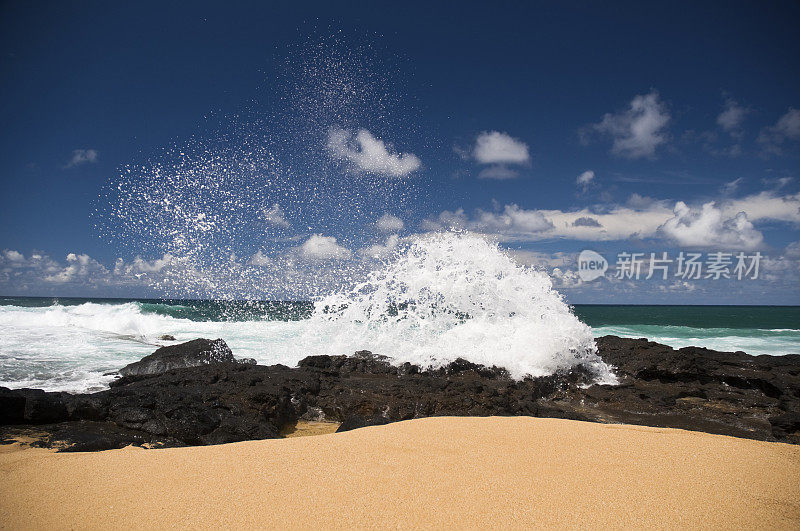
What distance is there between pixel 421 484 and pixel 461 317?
357 inches

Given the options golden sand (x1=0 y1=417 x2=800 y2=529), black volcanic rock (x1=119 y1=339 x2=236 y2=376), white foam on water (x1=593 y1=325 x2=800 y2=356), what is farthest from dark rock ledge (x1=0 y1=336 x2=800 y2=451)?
white foam on water (x1=593 y1=325 x2=800 y2=356)

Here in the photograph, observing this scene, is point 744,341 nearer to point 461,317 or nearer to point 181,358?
point 461,317

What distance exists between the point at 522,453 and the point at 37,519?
2313mm

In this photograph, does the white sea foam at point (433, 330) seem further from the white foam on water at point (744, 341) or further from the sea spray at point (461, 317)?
the white foam on water at point (744, 341)

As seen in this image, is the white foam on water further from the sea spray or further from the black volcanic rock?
the black volcanic rock

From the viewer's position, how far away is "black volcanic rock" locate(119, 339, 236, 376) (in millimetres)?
9250

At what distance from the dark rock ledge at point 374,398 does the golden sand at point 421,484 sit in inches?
55.6

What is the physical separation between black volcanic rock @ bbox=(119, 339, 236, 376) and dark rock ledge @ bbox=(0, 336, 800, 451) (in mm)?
34

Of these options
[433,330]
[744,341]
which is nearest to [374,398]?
[433,330]

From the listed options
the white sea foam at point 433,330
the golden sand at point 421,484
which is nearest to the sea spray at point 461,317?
the white sea foam at point 433,330

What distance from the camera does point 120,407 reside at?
15.3ft

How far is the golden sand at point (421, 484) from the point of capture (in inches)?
69.2

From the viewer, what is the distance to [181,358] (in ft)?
31.8

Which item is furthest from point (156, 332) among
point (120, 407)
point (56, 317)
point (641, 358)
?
point (641, 358)
